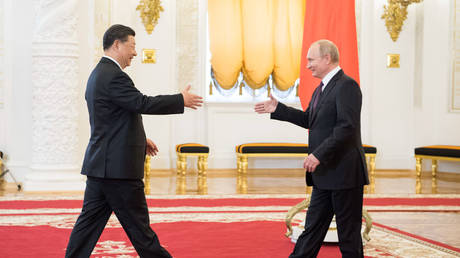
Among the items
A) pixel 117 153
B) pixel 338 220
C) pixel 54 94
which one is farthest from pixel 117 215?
pixel 54 94

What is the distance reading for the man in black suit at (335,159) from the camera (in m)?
3.50

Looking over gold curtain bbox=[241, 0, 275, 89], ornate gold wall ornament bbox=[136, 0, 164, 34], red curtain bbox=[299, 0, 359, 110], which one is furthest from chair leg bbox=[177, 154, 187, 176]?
red curtain bbox=[299, 0, 359, 110]

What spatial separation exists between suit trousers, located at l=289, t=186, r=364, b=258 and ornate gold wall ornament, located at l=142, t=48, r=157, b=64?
6661 millimetres

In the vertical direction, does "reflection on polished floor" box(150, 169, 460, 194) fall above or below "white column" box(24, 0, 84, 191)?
below

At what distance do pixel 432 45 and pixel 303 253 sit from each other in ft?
24.3

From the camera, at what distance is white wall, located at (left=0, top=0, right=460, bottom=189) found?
32.8 ft

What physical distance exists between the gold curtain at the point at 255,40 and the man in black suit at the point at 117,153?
687 cm

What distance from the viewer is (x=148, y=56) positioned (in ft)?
32.7

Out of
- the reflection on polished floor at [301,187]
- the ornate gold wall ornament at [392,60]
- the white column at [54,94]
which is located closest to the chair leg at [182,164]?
the reflection on polished floor at [301,187]

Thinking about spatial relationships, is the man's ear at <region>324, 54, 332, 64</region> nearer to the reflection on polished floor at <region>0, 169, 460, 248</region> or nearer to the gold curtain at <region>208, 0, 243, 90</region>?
the reflection on polished floor at <region>0, 169, 460, 248</region>

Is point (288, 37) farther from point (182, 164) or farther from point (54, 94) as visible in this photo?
point (54, 94)

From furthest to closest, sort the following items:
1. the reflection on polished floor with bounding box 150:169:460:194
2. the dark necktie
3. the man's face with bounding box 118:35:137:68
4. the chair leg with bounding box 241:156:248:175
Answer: the chair leg with bounding box 241:156:248:175 < the reflection on polished floor with bounding box 150:169:460:194 < the dark necktie < the man's face with bounding box 118:35:137:68

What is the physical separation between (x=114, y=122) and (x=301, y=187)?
5.63 m

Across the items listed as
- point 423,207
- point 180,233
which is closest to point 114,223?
point 180,233
